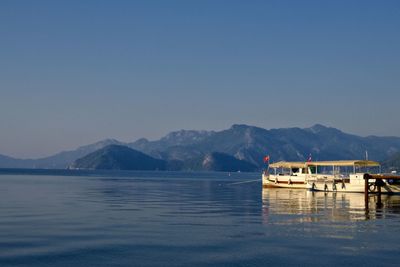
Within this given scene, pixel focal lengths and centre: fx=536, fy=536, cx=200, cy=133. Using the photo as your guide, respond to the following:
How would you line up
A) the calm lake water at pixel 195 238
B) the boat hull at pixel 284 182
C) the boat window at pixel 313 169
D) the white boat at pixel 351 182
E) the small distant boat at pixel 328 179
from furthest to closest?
the boat window at pixel 313 169
the boat hull at pixel 284 182
the small distant boat at pixel 328 179
the white boat at pixel 351 182
the calm lake water at pixel 195 238

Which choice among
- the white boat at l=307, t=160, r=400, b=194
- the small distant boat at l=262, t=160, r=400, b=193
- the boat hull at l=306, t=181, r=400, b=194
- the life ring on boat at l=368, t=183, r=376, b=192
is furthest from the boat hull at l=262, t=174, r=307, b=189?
the life ring on boat at l=368, t=183, r=376, b=192

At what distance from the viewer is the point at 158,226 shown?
165ft

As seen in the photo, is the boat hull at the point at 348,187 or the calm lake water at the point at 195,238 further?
the boat hull at the point at 348,187

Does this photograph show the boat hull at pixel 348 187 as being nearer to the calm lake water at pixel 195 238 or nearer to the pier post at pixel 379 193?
the pier post at pixel 379 193

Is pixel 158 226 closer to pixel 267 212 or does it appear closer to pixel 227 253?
pixel 227 253

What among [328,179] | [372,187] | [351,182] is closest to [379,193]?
[351,182]

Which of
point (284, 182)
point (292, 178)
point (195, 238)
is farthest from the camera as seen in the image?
point (284, 182)

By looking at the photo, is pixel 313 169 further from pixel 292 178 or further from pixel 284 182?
pixel 284 182

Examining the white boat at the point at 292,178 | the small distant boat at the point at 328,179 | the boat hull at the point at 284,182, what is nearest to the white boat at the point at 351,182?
the small distant boat at the point at 328,179

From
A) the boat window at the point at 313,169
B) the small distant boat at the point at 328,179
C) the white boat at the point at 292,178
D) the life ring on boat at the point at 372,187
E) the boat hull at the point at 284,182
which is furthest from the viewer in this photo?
the boat window at the point at 313,169

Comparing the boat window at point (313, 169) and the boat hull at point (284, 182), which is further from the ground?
the boat window at point (313, 169)

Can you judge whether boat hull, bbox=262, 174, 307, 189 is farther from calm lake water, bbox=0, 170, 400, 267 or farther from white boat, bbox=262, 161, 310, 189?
calm lake water, bbox=0, 170, 400, 267

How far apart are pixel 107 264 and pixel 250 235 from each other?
1561 centimetres

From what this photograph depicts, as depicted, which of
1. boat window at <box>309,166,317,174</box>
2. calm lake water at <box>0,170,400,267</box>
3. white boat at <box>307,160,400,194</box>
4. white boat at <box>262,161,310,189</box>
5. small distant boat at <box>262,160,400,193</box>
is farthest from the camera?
boat window at <box>309,166,317,174</box>
